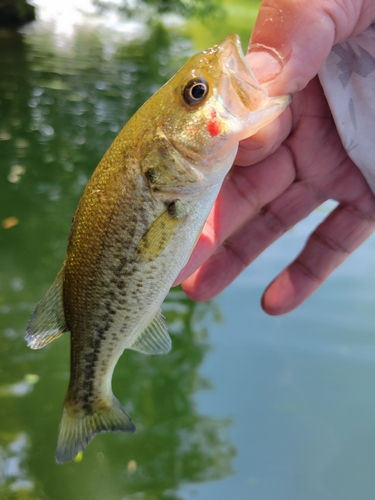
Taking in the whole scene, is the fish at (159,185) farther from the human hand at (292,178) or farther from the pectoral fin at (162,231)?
the human hand at (292,178)

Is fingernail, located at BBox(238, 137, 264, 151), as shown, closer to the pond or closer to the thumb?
the thumb

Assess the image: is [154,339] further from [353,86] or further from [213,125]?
[353,86]

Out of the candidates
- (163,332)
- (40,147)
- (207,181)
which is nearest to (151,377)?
(163,332)

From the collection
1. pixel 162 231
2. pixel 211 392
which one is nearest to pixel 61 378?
pixel 211 392

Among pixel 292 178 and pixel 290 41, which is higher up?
pixel 290 41

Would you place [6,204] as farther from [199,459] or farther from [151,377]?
[199,459]

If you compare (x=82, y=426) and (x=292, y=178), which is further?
(x=292, y=178)
